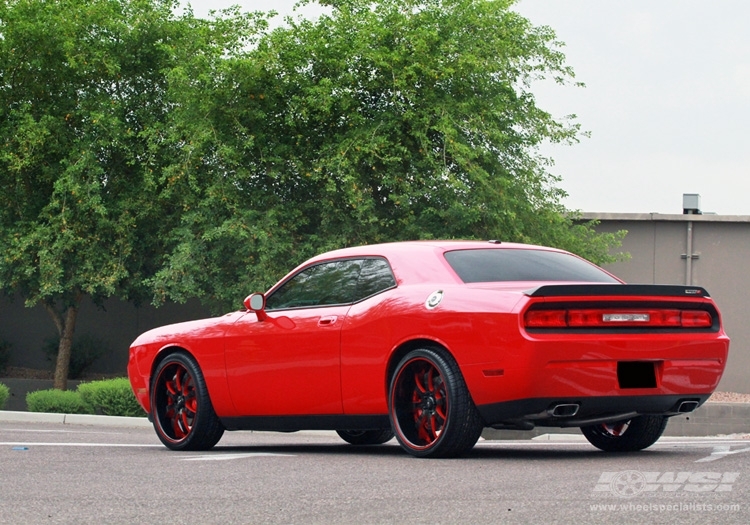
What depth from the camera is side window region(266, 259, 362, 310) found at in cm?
888

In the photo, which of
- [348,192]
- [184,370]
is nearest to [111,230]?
[348,192]

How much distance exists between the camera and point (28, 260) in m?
28.1

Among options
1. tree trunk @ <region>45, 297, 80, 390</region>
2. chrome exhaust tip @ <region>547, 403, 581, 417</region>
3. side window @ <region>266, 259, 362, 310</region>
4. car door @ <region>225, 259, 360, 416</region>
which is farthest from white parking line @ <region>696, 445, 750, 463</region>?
tree trunk @ <region>45, 297, 80, 390</region>

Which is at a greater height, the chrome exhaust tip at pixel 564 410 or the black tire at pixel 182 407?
the chrome exhaust tip at pixel 564 410

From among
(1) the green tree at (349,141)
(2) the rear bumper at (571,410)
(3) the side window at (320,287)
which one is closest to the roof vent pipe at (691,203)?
(1) the green tree at (349,141)

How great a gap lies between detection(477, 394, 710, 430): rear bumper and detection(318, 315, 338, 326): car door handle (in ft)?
→ 4.75

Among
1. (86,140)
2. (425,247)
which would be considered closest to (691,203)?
(86,140)

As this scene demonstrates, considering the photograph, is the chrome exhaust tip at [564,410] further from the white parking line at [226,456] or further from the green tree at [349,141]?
the green tree at [349,141]

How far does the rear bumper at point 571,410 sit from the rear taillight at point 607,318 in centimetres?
45

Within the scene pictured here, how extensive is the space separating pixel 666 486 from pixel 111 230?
2367cm

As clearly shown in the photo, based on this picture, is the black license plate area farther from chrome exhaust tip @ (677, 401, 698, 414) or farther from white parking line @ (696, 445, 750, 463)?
white parking line @ (696, 445, 750, 463)

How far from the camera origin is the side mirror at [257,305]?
30.3 feet

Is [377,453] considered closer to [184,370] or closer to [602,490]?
[184,370]

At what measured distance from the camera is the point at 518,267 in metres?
8.41
